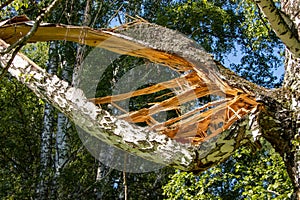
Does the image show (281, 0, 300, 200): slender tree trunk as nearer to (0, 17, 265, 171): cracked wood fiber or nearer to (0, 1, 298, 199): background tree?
(0, 17, 265, 171): cracked wood fiber

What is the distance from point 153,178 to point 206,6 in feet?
11.3

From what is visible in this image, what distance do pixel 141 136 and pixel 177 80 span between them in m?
0.52

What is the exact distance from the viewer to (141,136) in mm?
2027

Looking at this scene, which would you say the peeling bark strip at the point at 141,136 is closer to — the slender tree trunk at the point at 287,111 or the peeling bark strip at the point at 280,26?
the slender tree trunk at the point at 287,111

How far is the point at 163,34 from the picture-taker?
2484 millimetres

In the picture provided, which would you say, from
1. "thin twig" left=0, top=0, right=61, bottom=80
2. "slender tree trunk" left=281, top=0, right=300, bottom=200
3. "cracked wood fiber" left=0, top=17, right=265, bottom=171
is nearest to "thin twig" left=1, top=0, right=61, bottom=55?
"thin twig" left=0, top=0, right=61, bottom=80

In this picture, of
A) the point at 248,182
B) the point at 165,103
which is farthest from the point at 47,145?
the point at 165,103

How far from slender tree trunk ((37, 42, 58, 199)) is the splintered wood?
5728 mm

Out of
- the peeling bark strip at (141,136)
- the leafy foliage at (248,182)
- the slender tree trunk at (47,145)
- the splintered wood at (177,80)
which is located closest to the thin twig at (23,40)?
the peeling bark strip at (141,136)

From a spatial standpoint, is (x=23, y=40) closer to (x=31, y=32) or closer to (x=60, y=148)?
(x=31, y=32)

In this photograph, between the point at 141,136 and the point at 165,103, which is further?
the point at 165,103

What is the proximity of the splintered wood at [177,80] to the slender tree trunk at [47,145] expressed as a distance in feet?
18.8

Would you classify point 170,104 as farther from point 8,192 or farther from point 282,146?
point 8,192

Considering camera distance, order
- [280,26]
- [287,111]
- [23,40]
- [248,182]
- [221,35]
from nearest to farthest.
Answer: [23,40] → [287,111] → [280,26] → [248,182] → [221,35]
